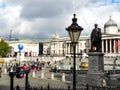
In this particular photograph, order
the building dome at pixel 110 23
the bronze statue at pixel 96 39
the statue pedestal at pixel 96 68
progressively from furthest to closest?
the building dome at pixel 110 23 < the bronze statue at pixel 96 39 < the statue pedestal at pixel 96 68

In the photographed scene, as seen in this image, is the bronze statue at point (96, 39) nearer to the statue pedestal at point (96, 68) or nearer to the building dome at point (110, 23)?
the statue pedestal at point (96, 68)

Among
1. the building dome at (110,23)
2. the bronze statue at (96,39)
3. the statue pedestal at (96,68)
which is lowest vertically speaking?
the statue pedestal at (96,68)

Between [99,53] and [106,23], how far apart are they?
147 meters

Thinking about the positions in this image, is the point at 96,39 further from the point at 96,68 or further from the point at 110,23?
the point at 110,23

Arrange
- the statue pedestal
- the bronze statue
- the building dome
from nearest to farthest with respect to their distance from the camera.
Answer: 1. the statue pedestal
2. the bronze statue
3. the building dome

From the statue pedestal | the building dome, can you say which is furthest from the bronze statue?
the building dome

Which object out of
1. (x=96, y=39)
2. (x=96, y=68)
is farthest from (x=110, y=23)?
(x=96, y=68)

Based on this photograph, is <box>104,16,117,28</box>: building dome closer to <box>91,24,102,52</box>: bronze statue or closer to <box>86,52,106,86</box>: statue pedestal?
<box>91,24,102,52</box>: bronze statue

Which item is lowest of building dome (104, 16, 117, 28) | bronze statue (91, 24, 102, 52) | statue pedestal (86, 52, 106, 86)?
statue pedestal (86, 52, 106, 86)

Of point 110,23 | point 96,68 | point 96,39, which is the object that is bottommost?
point 96,68

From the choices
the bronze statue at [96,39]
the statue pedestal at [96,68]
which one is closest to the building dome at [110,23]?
the bronze statue at [96,39]

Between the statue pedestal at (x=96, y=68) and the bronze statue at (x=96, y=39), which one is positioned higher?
the bronze statue at (x=96, y=39)

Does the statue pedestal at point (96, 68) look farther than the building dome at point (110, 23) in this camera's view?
No

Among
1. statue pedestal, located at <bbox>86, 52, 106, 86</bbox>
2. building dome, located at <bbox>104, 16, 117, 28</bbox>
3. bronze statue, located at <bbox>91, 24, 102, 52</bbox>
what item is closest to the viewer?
statue pedestal, located at <bbox>86, 52, 106, 86</bbox>
